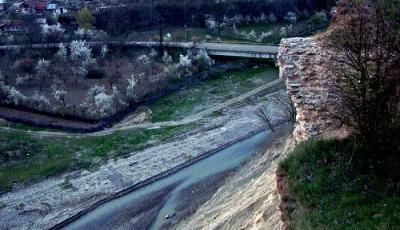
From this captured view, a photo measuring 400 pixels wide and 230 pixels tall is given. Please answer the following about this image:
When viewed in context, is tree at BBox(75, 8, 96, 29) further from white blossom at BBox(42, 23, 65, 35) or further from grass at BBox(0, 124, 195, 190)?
grass at BBox(0, 124, 195, 190)

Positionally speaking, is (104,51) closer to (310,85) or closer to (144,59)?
(144,59)

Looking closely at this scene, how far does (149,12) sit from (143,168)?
4986cm

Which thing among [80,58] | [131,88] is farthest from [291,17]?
[131,88]

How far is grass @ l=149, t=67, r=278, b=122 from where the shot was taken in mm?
53791

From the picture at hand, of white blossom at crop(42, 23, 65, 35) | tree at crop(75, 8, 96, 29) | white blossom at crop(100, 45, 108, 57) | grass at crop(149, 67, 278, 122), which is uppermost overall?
tree at crop(75, 8, 96, 29)

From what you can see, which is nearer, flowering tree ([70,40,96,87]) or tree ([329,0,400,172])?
tree ([329,0,400,172])

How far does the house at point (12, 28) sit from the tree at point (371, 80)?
69.1 m

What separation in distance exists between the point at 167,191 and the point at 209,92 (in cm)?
2425

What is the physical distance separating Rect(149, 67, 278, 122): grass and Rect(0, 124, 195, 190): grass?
501 cm

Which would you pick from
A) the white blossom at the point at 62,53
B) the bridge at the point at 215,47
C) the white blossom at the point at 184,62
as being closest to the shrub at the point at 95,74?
the white blossom at the point at 62,53

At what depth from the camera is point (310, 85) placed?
20547mm

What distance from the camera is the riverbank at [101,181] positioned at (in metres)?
34.9

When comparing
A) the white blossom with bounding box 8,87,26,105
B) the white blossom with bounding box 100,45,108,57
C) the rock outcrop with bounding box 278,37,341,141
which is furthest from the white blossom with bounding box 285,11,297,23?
the rock outcrop with bounding box 278,37,341,141

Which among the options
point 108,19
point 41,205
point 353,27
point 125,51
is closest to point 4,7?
point 108,19
